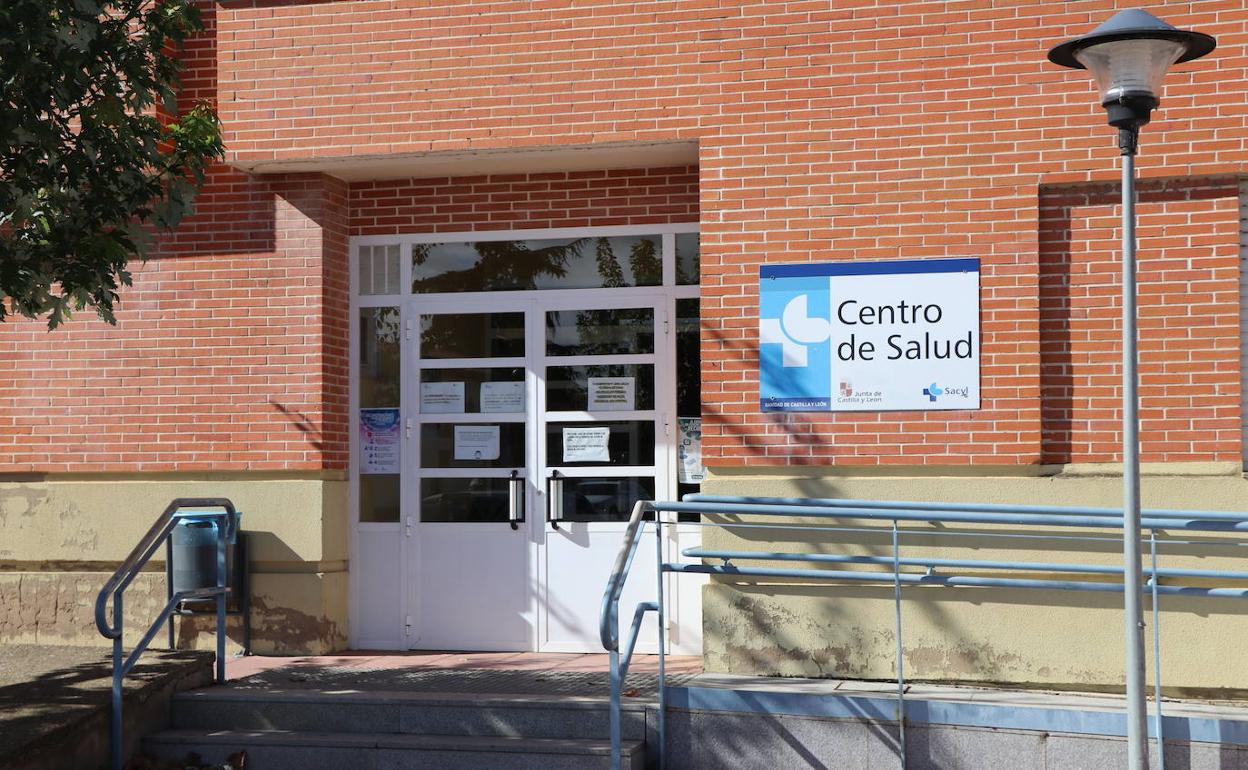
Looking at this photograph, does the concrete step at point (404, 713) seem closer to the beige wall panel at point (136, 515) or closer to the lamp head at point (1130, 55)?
the beige wall panel at point (136, 515)

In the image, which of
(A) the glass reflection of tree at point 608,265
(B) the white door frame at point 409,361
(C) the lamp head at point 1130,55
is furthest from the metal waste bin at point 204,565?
(C) the lamp head at point 1130,55

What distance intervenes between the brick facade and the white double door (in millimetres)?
610

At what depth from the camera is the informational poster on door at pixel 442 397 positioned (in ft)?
31.4

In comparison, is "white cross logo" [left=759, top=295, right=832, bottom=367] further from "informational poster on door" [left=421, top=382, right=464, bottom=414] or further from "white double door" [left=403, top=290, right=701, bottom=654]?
"informational poster on door" [left=421, top=382, right=464, bottom=414]

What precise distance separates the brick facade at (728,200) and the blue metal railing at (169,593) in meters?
0.47

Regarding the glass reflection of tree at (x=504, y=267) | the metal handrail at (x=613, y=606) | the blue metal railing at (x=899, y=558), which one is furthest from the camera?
the glass reflection of tree at (x=504, y=267)

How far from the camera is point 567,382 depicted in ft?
30.8

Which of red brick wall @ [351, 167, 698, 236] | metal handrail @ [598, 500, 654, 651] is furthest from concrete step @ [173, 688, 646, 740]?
red brick wall @ [351, 167, 698, 236]

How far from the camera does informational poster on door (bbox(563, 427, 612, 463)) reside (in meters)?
9.30

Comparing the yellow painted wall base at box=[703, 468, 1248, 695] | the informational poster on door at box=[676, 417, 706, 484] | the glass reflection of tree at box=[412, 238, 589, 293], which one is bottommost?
the yellow painted wall base at box=[703, 468, 1248, 695]

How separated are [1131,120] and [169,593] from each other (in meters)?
6.49

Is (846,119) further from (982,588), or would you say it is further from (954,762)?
(954,762)

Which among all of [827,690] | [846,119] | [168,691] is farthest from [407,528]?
[846,119]

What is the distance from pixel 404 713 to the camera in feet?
25.3
